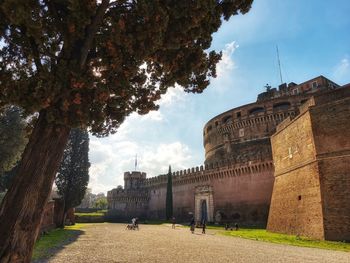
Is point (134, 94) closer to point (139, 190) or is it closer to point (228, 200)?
point (228, 200)

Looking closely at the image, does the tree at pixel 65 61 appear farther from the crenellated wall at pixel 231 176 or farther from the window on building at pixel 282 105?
the window on building at pixel 282 105

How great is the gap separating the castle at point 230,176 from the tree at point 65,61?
1062 inches

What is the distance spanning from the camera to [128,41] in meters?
6.35

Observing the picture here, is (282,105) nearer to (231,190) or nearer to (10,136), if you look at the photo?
(231,190)

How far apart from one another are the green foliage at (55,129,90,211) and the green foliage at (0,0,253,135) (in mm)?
26278

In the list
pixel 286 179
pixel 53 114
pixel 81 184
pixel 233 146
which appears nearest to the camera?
pixel 53 114

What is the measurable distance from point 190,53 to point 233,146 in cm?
4158

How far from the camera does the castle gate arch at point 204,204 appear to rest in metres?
40.1

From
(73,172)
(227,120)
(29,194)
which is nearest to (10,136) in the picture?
(73,172)

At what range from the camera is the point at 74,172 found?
105 ft

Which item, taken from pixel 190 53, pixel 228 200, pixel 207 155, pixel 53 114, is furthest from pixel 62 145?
pixel 207 155

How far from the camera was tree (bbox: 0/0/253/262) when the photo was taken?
546 cm

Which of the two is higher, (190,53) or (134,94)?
(190,53)

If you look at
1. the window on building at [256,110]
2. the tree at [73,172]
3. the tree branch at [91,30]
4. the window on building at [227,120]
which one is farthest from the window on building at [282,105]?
the tree branch at [91,30]
